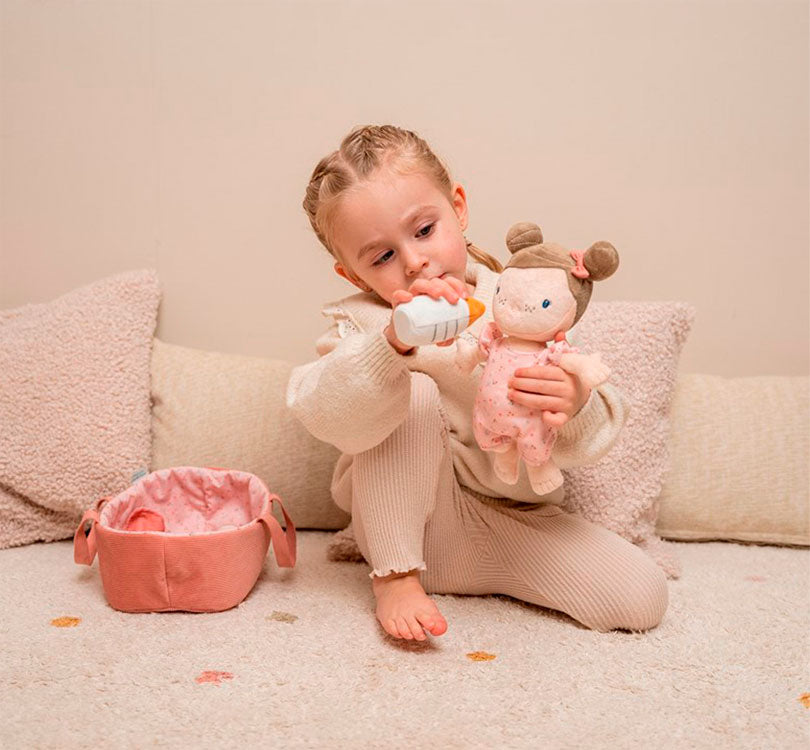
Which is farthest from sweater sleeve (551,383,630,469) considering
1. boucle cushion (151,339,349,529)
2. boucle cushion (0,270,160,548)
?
boucle cushion (0,270,160,548)

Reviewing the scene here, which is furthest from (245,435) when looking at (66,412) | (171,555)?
(171,555)

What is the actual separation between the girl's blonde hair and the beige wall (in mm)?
398

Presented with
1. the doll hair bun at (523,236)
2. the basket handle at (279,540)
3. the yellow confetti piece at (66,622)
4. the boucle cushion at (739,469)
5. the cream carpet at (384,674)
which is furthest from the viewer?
the boucle cushion at (739,469)

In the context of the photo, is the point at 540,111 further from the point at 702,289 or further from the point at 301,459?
the point at 301,459

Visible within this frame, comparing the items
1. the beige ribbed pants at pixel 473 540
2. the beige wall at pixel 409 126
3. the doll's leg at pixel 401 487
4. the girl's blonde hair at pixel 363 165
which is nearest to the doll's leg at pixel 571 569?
the beige ribbed pants at pixel 473 540

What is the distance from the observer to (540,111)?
1520mm

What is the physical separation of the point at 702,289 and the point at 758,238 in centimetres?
13

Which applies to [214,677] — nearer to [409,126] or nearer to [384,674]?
[384,674]

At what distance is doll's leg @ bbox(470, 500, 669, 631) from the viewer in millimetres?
1035

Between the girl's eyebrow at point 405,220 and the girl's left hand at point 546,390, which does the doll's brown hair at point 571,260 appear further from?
the girl's eyebrow at point 405,220

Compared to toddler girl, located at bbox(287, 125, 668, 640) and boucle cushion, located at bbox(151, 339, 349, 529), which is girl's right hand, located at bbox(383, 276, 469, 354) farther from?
boucle cushion, located at bbox(151, 339, 349, 529)

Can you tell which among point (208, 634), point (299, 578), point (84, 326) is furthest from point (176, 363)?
point (208, 634)

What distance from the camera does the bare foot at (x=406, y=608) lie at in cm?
98

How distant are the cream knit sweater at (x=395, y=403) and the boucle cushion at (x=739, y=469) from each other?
14.4 inches
